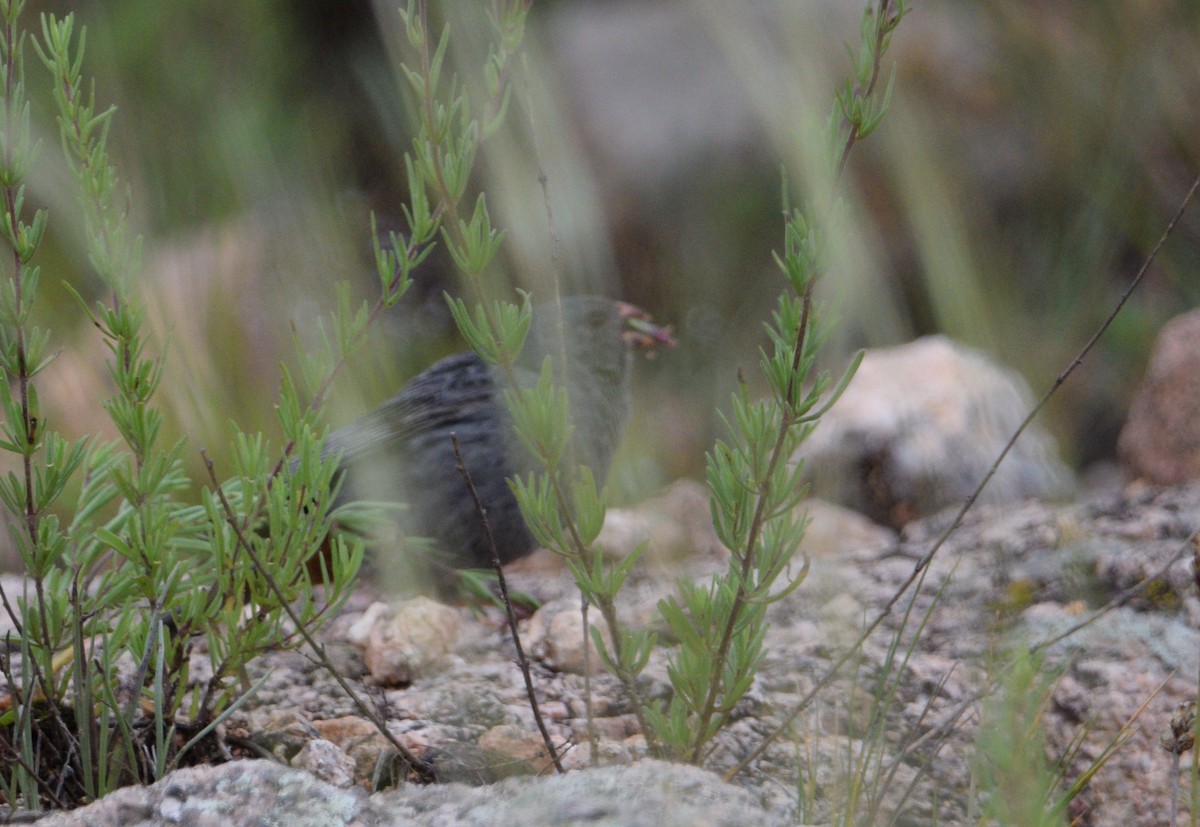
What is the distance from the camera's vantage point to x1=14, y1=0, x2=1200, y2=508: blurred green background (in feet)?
7.21

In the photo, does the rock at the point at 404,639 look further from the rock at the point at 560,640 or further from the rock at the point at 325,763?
the rock at the point at 325,763

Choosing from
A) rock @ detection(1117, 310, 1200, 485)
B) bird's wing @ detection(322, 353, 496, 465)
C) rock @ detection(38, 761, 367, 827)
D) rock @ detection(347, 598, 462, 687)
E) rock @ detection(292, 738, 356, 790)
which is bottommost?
rock @ detection(1117, 310, 1200, 485)

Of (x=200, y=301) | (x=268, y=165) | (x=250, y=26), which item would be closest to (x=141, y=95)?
(x=250, y=26)

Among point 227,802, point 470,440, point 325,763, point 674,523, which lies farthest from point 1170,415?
point 227,802

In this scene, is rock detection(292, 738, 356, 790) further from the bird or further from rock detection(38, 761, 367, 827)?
the bird

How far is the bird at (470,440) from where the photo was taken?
221 cm

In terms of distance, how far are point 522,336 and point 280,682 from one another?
Result: 639mm

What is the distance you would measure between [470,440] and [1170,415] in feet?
4.77

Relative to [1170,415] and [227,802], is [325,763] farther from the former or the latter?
[1170,415]

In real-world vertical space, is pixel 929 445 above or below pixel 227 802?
below

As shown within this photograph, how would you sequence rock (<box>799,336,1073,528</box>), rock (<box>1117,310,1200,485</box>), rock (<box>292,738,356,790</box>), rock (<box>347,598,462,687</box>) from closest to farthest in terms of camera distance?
rock (<box>292,738,356,790</box>) < rock (<box>347,598,462,687</box>) < rock (<box>1117,310,1200,485</box>) < rock (<box>799,336,1073,528</box>)

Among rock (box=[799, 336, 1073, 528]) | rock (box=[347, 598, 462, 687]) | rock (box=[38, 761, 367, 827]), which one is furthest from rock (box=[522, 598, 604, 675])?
rock (box=[799, 336, 1073, 528])

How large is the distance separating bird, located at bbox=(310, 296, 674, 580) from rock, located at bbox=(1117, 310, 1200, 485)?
1036 millimetres

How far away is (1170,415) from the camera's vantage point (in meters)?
2.52
